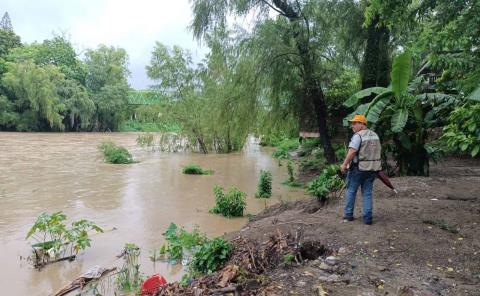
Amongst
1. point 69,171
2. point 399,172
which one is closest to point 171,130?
point 69,171

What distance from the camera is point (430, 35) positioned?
5.63m

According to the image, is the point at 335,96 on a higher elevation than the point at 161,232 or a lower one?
higher

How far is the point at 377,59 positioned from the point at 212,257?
1036 centimetres

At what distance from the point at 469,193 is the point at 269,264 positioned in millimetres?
5309

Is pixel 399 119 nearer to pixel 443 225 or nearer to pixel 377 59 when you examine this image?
pixel 443 225

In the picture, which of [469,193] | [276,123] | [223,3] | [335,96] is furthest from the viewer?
[276,123]

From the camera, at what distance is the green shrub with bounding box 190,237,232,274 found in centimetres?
529

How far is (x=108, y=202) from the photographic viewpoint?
39.7 ft

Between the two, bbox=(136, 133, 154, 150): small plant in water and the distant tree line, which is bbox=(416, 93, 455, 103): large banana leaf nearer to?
bbox=(136, 133, 154, 150): small plant in water

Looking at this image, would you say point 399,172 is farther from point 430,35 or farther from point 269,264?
point 269,264

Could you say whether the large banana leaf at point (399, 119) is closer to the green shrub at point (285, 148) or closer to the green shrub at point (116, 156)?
the green shrub at point (116, 156)

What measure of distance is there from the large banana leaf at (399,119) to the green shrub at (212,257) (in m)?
4.97

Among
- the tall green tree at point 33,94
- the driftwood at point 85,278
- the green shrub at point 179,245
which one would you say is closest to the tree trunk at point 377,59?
the green shrub at point 179,245

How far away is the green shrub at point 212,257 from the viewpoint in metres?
5.29
